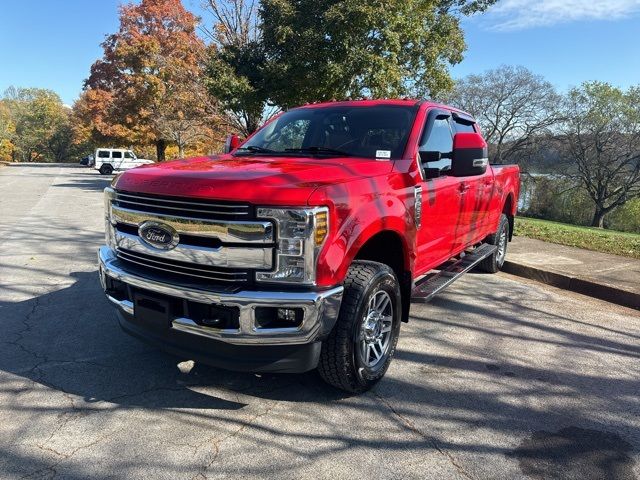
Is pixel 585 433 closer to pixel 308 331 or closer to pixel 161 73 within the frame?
pixel 308 331

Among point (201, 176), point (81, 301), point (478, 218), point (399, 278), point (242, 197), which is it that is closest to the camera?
point (242, 197)

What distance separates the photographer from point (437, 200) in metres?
4.06

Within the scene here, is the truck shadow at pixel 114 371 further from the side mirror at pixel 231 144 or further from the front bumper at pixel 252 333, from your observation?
the side mirror at pixel 231 144

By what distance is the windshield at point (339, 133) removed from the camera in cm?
386

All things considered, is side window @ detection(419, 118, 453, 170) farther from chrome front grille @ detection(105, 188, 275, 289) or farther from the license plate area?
the license plate area

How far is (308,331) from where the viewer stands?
2643mm

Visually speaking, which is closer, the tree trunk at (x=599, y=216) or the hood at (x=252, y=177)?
the hood at (x=252, y=177)

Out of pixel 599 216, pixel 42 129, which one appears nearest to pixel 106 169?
pixel 599 216

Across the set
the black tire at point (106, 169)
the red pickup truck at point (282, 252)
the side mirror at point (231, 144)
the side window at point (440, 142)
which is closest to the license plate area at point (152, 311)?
the red pickup truck at point (282, 252)

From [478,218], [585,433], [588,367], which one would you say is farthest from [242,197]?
[478,218]

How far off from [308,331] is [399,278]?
1.25 meters

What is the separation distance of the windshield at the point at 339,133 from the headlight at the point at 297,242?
129 cm

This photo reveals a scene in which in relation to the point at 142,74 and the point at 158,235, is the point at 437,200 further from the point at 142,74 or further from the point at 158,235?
the point at 142,74

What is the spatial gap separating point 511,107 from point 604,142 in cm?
873
